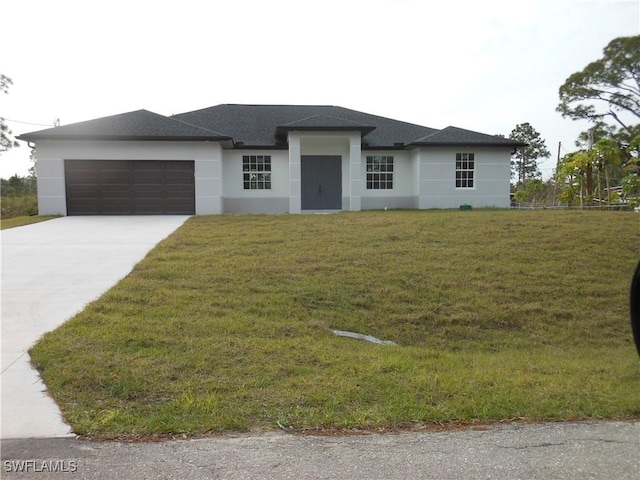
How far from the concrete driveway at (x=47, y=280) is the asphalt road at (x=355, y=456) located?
0.54m

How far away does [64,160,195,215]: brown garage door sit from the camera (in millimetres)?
18984

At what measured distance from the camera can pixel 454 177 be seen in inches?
868

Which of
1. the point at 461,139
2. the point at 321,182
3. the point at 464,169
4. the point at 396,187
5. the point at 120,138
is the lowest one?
the point at 396,187

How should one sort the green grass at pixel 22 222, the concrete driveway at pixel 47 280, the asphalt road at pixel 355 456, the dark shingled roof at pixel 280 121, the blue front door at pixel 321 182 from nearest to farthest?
1. the asphalt road at pixel 355 456
2. the concrete driveway at pixel 47 280
3. the green grass at pixel 22 222
4. the dark shingled roof at pixel 280 121
5. the blue front door at pixel 321 182

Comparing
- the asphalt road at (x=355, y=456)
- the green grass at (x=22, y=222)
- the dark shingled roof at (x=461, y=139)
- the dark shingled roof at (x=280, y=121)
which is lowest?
the asphalt road at (x=355, y=456)

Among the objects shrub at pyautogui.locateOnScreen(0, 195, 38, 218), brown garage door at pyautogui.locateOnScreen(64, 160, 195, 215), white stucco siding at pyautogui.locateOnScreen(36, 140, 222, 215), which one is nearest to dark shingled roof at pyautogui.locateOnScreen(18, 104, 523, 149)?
white stucco siding at pyautogui.locateOnScreen(36, 140, 222, 215)

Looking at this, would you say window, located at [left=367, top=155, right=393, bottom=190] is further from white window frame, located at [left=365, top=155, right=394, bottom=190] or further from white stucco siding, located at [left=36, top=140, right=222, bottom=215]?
white stucco siding, located at [left=36, top=140, right=222, bottom=215]

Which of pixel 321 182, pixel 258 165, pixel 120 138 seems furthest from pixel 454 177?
pixel 120 138

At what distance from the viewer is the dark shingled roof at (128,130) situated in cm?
1842

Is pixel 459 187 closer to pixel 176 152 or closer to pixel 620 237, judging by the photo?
pixel 620 237

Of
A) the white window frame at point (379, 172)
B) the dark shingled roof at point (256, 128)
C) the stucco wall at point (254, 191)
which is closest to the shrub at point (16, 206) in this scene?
the dark shingled roof at point (256, 128)

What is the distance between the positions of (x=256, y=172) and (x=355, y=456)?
63.3 feet

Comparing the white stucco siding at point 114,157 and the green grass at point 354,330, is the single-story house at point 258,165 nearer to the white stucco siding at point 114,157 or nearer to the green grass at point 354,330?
the white stucco siding at point 114,157

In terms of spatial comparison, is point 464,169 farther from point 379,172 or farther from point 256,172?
point 256,172
